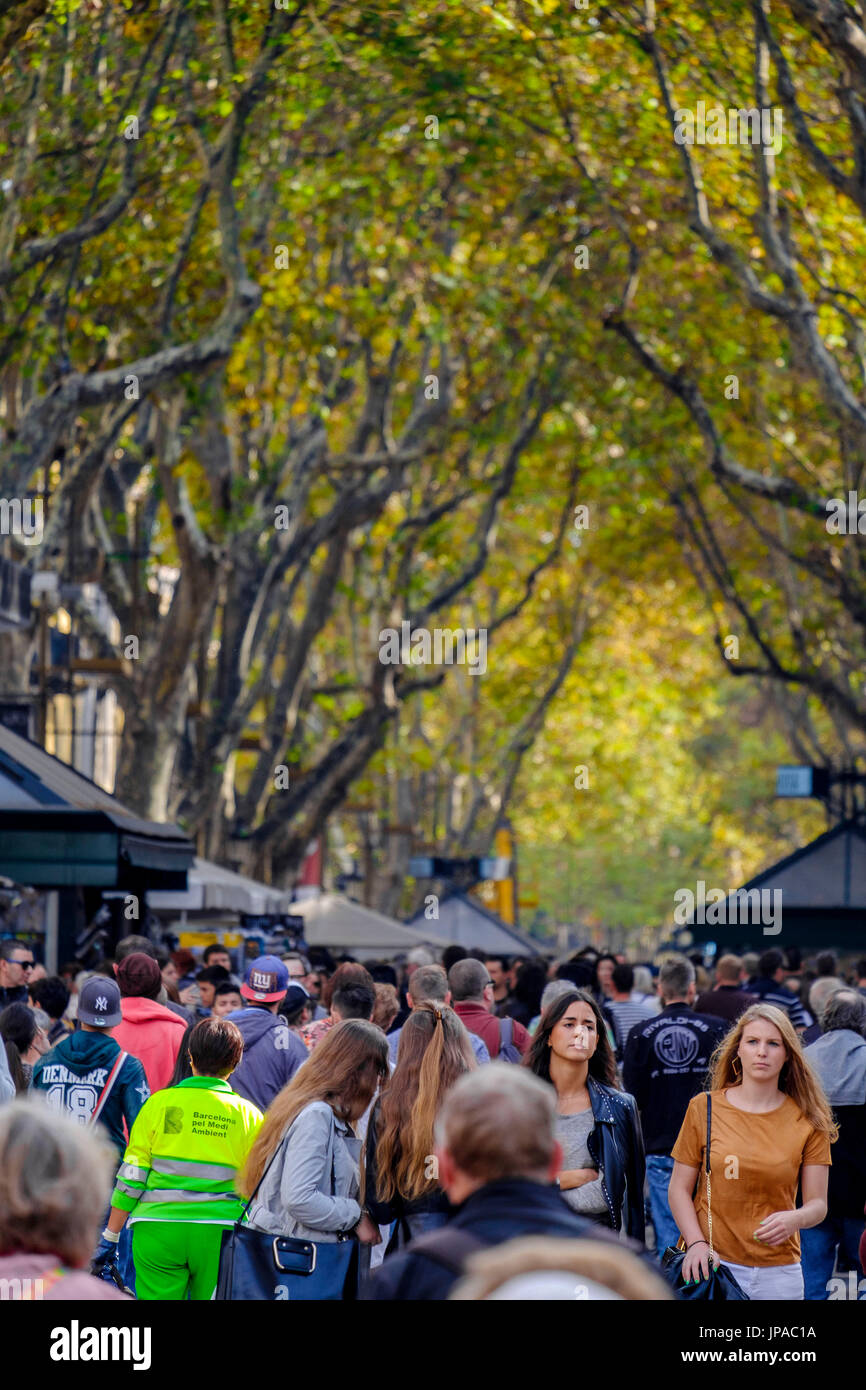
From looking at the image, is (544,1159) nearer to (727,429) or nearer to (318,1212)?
(318,1212)

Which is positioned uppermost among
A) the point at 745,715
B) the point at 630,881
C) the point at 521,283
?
the point at 521,283

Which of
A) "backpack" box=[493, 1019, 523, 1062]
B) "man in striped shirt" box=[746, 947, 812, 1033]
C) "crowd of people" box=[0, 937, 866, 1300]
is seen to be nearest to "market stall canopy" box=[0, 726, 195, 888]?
"crowd of people" box=[0, 937, 866, 1300]

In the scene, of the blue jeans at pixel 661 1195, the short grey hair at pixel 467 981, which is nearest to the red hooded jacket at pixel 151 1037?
the short grey hair at pixel 467 981

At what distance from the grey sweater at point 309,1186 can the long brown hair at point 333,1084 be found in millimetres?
43

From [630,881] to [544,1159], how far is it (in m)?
65.5

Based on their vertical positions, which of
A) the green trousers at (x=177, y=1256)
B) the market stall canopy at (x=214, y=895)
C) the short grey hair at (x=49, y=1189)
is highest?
the short grey hair at (x=49, y=1189)

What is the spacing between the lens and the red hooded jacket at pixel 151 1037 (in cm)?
864

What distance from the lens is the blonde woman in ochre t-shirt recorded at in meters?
6.32

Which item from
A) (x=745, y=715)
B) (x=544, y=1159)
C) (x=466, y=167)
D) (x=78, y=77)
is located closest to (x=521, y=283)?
(x=466, y=167)

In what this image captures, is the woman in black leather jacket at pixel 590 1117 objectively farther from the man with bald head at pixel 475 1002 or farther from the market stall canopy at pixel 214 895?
the market stall canopy at pixel 214 895

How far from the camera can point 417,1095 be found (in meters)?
6.33

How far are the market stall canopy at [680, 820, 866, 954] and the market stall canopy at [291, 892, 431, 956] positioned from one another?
390 cm

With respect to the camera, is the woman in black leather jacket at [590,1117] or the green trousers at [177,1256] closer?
the woman in black leather jacket at [590,1117]

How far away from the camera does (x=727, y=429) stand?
25875 mm
